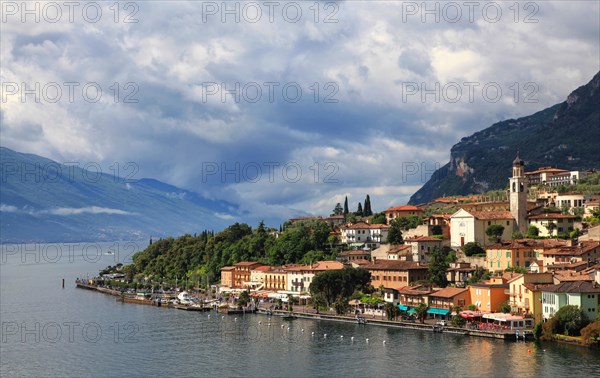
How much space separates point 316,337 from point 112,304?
49.1 m

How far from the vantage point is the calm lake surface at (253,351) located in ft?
185

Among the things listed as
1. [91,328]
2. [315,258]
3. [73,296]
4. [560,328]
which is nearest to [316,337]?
[560,328]

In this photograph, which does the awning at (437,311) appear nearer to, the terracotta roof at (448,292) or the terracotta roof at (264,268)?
the terracotta roof at (448,292)

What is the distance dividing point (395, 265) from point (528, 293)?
23097 millimetres

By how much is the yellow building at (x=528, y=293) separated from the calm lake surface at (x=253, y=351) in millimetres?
5734

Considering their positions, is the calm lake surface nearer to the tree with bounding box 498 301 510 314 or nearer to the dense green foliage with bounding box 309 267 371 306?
the tree with bounding box 498 301 510 314

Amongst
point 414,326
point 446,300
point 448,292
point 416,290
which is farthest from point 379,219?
point 414,326

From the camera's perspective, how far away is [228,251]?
12875cm

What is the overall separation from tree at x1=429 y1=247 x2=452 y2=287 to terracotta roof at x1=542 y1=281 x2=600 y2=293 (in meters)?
19.3

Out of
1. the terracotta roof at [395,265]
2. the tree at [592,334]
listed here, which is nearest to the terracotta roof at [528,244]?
the terracotta roof at [395,265]

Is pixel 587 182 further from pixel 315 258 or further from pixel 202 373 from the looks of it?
pixel 202 373

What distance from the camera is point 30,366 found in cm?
6262

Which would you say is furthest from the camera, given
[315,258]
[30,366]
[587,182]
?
[587,182]

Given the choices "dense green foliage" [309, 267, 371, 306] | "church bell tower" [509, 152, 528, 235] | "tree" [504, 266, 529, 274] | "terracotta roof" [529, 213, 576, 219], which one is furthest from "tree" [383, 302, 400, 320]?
"terracotta roof" [529, 213, 576, 219]
